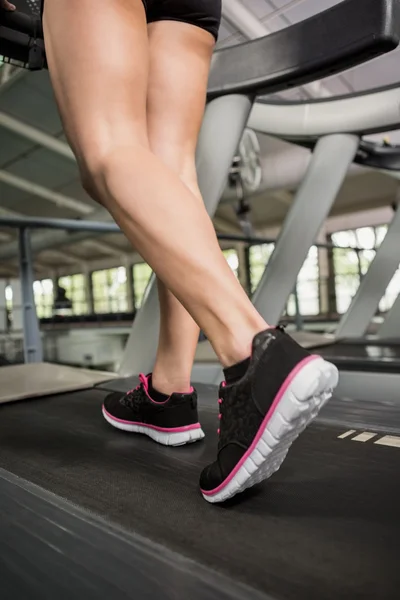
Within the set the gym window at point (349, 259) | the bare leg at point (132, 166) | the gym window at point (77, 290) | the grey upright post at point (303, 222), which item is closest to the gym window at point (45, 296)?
the gym window at point (77, 290)

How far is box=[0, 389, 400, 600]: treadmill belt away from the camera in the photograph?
0.46m

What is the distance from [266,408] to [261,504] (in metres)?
0.14

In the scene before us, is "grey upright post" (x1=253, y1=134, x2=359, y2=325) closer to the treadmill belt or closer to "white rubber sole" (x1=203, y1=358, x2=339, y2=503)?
the treadmill belt

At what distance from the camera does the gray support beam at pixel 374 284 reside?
3.91 m

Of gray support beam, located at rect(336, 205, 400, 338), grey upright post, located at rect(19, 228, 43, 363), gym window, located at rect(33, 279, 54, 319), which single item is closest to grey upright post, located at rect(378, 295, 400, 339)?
gray support beam, located at rect(336, 205, 400, 338)

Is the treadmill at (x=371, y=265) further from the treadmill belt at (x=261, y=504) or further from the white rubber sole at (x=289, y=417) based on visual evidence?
the white rubber sole at (x=289, y=417)

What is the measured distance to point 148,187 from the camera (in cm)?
62

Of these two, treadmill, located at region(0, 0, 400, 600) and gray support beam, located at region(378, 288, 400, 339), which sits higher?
treadmill, located at region(0, 0, 400, 600)

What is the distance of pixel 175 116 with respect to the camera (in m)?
0.85

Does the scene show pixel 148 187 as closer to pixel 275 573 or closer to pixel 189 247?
pixel 189 247

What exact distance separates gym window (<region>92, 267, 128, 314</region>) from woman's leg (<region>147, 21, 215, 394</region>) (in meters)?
13.1

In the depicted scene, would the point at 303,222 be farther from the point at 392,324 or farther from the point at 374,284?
the point at 392,324

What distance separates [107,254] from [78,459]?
46.3ft

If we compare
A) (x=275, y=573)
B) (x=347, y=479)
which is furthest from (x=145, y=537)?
(x=347, y=479)
